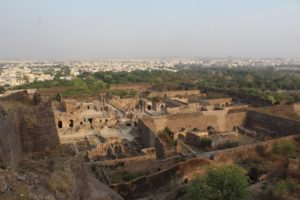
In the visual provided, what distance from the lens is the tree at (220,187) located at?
880 centimetres

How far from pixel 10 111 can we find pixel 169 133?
13.6m

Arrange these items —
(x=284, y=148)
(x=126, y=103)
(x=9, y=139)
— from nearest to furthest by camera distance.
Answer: (x=9, y=139) < (x=284, y=148) < (x=126, y=103)

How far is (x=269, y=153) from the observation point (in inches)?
573

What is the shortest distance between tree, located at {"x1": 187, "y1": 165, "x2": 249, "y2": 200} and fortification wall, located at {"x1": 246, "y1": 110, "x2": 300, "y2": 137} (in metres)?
10.5

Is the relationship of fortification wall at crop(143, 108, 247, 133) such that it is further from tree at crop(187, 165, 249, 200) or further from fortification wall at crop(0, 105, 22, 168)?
fortification wall at crop(0, 105, 22, 168)

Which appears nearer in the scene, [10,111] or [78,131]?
[10,111]

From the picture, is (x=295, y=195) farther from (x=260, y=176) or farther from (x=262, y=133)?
(x=262, y=133)

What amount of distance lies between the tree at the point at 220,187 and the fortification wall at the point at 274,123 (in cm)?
1049

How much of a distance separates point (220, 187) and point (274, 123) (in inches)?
492

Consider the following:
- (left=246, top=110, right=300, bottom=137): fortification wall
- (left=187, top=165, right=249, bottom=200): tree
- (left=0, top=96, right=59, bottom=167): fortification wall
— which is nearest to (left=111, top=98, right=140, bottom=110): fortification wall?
(left=246, top=110, right=300, bottom=137): fortification wall

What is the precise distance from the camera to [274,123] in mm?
19922

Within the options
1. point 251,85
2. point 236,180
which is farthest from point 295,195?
point 251,85

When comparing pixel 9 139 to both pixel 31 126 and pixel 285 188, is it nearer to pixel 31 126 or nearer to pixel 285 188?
pixel 31 126

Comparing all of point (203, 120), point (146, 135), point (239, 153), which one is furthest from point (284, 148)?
point (203, 120)
